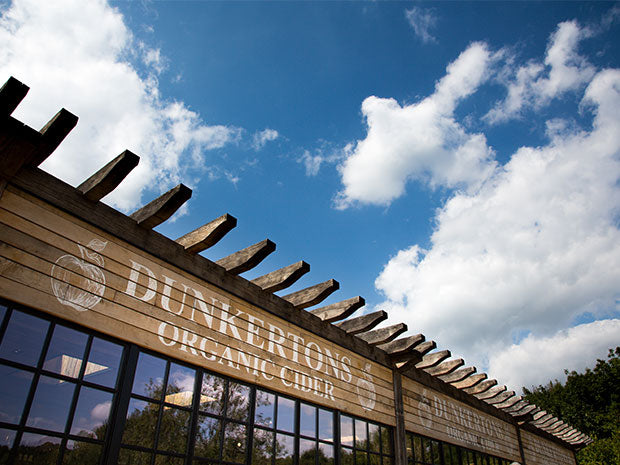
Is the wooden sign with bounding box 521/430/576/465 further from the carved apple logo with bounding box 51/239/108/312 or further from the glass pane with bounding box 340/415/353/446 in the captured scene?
the carved apple logo with bounding box 51/239/108/312

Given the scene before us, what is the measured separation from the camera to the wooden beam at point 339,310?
614cm

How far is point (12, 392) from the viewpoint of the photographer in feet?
10.9

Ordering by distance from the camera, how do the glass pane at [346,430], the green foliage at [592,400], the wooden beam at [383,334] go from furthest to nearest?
the green foliage at [592,400]
the wooden beam at [383,334]
the glass pane at [346,430]

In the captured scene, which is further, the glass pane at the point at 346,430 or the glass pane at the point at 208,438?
the glass pane at the point at 346,430

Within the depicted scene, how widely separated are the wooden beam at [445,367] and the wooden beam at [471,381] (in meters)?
0.83

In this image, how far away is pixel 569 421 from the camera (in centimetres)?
3016

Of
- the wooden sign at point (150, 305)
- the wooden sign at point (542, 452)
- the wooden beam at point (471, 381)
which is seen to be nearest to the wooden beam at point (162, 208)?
the wooden sign at point (150, 305)

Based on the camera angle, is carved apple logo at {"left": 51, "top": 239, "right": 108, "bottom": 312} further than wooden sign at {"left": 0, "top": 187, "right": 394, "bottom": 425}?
Yes

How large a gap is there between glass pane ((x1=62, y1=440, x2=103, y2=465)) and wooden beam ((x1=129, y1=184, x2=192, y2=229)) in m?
2.07

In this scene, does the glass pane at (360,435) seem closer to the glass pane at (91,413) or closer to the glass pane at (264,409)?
the glass pane at (264,409)

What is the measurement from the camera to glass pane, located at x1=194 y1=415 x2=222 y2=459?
4469 millimetres

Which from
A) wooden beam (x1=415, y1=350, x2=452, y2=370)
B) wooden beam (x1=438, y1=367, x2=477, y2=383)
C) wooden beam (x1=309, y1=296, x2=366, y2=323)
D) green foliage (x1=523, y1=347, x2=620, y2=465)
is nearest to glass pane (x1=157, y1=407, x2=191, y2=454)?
wooden beam (x1=309, y1=296, x2=366, y2=323)

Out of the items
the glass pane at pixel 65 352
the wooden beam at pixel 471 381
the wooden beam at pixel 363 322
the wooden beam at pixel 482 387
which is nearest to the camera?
the glass pane at pixel 65 352

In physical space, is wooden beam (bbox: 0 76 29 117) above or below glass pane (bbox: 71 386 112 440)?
above
